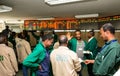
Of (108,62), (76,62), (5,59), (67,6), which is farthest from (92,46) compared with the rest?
(108,62)

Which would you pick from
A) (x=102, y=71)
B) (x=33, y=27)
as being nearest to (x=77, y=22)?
(x=33, y=27)

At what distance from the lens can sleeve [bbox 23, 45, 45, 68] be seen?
3.39 meters

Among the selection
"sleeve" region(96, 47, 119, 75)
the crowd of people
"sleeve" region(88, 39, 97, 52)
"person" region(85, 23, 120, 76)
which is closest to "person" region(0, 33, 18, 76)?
the crowd of people

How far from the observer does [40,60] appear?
3467 millimetres

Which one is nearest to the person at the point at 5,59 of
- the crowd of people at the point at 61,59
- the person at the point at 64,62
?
the crowd of people at the point at 61,59

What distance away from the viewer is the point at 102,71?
2.85 meters

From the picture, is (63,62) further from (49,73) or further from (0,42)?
(0,42)

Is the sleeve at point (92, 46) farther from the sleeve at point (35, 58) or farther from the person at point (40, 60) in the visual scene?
the sleeve at point (35, 58)

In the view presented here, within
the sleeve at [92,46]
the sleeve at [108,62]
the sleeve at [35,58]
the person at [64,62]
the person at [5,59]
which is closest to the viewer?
the sleeve at [108,62]

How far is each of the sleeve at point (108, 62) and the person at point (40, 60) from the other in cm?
109

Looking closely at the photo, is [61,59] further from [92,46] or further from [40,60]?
[92,46]

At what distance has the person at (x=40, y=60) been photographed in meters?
3.40

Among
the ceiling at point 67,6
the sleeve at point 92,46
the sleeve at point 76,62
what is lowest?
the sleeve at point 92,46

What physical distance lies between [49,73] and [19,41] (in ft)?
10.0
